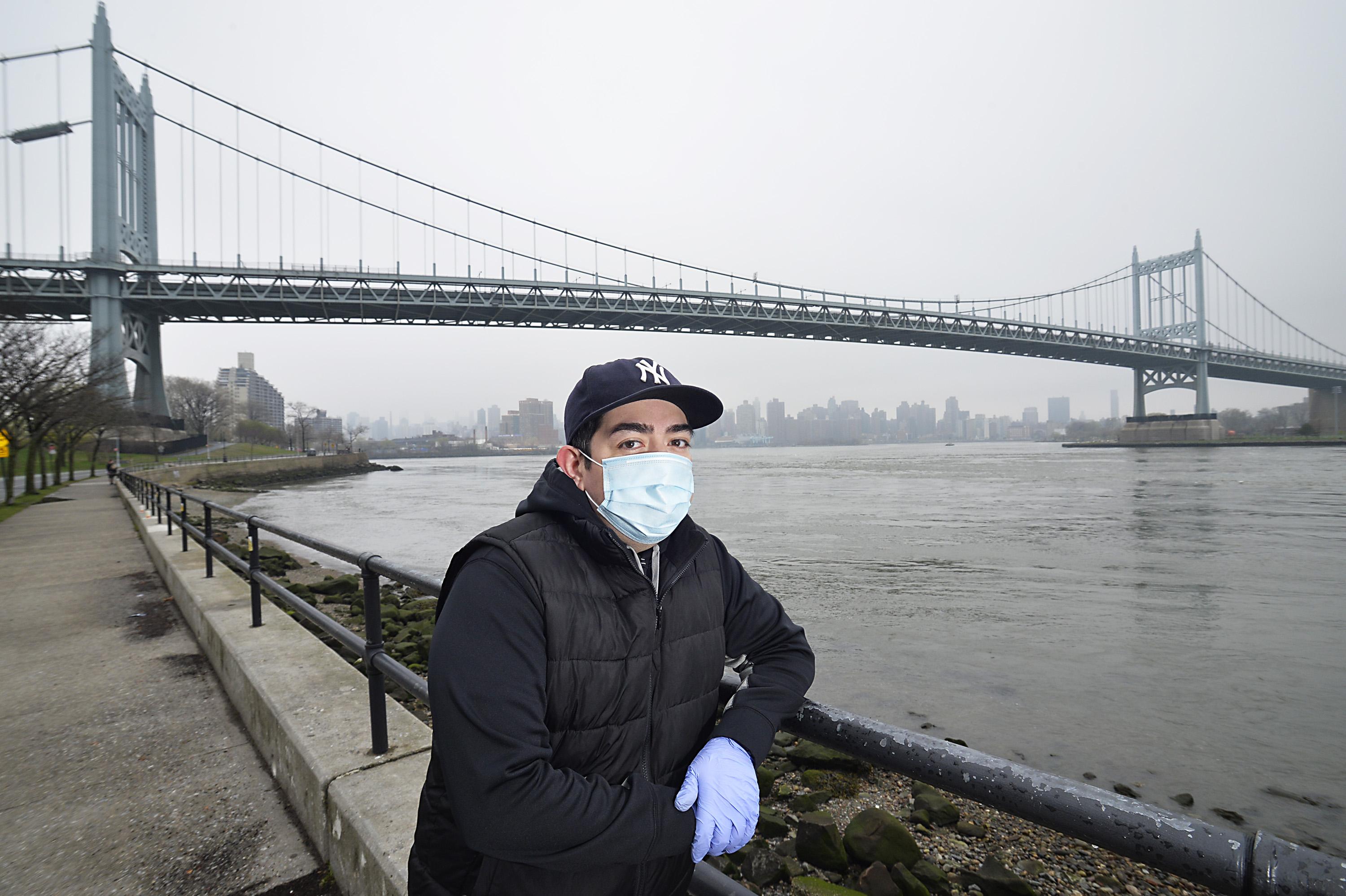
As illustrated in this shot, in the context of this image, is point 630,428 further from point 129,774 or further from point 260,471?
point 260,471

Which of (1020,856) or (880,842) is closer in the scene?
(880,842)

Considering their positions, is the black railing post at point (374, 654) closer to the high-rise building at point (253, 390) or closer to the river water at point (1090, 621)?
the river water at point (1090, 621)

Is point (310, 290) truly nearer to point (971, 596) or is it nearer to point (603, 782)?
point (971, 596)

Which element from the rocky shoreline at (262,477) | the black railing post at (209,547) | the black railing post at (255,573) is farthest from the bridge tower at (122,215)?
the black railing post at (255,573)

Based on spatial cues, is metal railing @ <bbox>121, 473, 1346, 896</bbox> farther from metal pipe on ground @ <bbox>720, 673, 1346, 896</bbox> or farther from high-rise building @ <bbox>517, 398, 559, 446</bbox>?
high-rise building @ <bbox>517, 398, 559, 446</bbox>

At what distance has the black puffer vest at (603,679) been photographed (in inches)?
45.4

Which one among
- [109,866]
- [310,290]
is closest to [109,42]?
[310,290]

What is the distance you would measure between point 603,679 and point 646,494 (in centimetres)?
40

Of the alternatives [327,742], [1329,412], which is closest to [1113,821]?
[327,742]

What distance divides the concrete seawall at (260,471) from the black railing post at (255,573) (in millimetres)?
22479

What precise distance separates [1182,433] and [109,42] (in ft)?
268

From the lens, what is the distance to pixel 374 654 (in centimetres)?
229

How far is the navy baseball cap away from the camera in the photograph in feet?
4.42

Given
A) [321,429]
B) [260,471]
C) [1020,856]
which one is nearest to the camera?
[1020,856]
